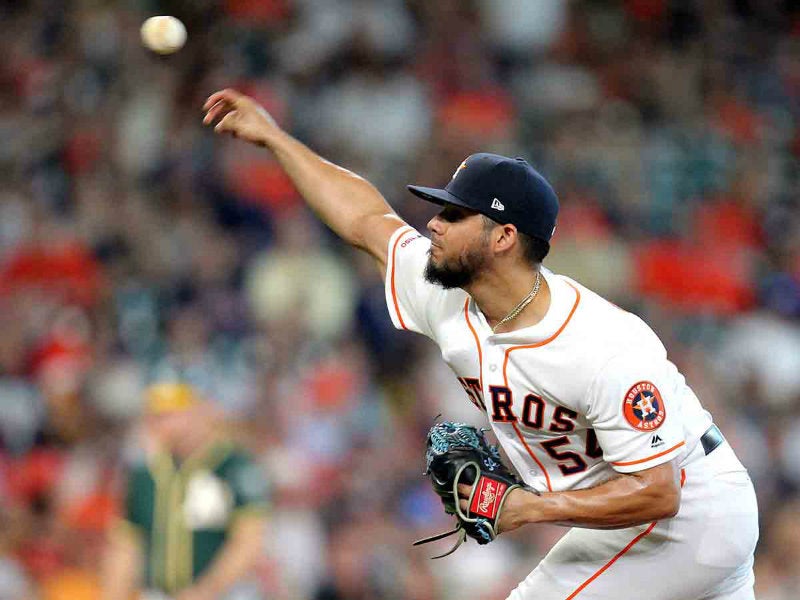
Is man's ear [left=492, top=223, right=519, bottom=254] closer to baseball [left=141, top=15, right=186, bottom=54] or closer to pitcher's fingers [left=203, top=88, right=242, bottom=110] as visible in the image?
pitcher's fingers [left=203, top=88, right=242, bottom=110]

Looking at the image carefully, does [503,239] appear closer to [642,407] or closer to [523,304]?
[523,304]

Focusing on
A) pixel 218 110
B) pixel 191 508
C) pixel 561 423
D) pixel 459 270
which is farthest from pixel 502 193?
pixel 191 508

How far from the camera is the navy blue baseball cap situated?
388cm

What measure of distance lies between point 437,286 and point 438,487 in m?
0.70

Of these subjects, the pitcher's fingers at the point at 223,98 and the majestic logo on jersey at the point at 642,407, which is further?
the pitcher's fingers at the point at 223,98

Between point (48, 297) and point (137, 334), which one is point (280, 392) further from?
point (48, 297)

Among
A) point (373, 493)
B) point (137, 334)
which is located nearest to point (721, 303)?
point (373, 493)

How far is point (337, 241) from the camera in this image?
377 inches

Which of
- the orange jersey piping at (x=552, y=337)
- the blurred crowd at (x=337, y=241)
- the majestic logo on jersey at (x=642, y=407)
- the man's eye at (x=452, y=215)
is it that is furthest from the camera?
the blurred crowd at (x=337, y=241)

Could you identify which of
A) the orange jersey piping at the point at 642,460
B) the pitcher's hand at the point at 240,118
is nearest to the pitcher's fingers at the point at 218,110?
the pitcher's hand at the point at 240,118

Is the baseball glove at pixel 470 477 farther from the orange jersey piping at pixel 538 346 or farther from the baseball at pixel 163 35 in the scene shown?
the baseball at pixel 163 35

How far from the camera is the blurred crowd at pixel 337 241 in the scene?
7906mm

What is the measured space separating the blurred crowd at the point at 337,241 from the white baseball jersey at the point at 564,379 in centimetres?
307

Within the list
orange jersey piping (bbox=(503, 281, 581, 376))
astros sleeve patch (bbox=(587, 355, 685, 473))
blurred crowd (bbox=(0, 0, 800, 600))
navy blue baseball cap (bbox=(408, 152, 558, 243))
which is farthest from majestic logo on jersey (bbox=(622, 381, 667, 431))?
blurred crowd (bbox=(0, 0, 800, 600))
